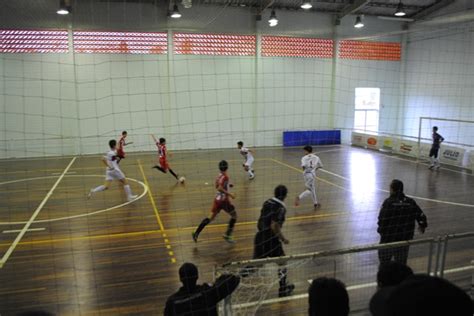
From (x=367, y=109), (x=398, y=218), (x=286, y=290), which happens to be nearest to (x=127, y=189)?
(x=286, y=290)

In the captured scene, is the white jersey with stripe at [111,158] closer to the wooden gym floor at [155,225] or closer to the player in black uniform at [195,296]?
the wooden gym floor at [155,225]

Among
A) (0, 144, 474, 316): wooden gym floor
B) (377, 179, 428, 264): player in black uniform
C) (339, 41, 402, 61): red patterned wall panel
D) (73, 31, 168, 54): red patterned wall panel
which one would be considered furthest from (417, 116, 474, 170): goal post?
(73, 31, 168, 54): red patterned wall panel

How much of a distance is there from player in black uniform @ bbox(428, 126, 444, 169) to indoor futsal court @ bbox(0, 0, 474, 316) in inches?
4.0

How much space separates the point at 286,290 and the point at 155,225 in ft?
14.5

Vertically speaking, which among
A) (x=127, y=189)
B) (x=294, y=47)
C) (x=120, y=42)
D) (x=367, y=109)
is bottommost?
(x=127, y=189)

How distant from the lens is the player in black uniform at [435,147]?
51.0ft

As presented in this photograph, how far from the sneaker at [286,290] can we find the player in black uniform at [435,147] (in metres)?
12.2

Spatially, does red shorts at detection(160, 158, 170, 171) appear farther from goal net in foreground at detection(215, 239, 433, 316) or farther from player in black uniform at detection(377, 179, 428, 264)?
player in black uniform at detection(377, 179, 428, 264)

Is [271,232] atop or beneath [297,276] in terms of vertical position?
atop

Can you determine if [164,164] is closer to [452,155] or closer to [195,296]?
[195,296]

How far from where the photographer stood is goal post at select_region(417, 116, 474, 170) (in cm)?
1611

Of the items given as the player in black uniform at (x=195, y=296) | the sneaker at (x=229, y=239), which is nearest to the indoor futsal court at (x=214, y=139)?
the sneaker at (x=229, y=239)

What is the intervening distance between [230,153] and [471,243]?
13.4m

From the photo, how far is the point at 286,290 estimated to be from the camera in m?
5.76
